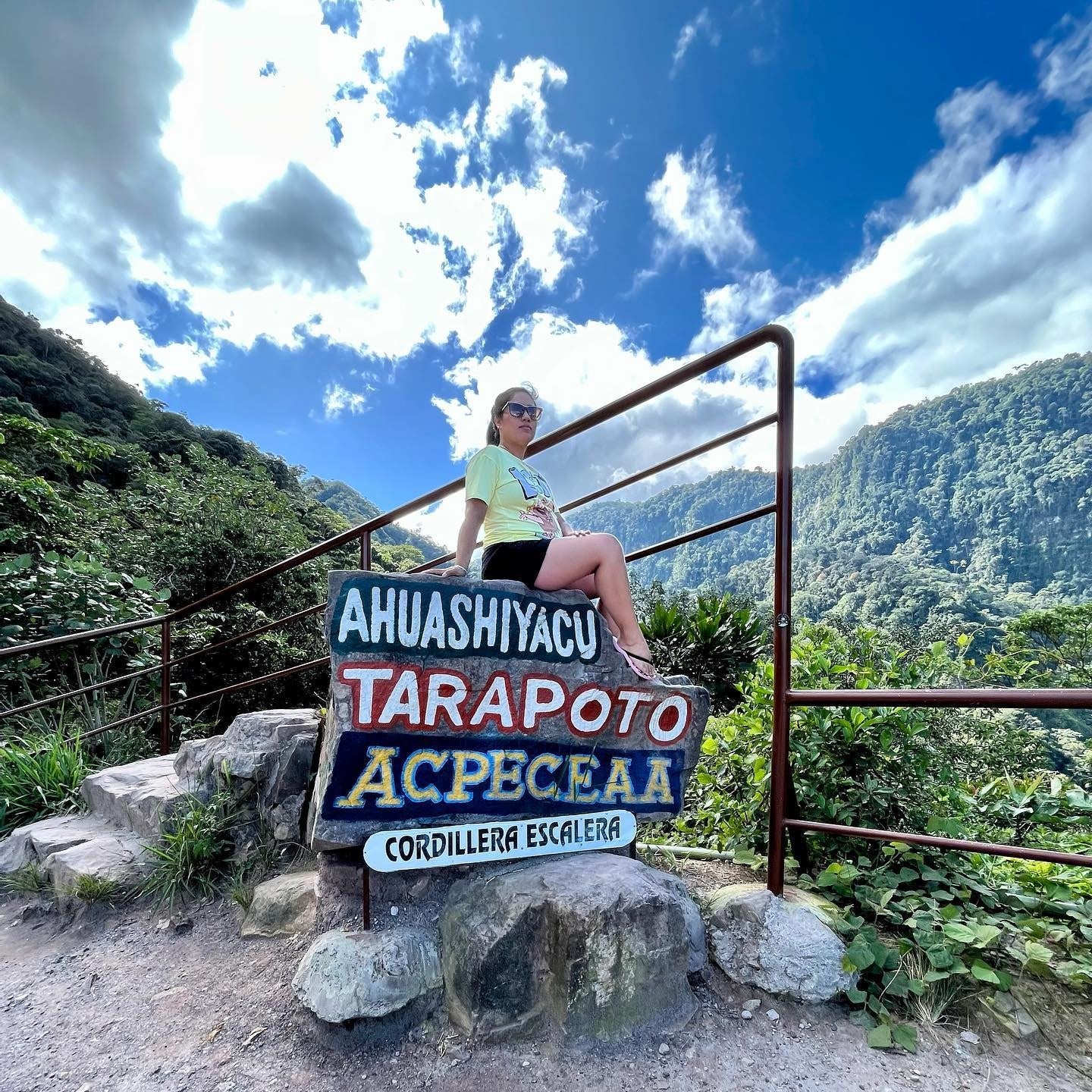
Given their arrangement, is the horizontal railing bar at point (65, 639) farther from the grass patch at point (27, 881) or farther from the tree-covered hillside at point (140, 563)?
the grass patch at point (27, 881)

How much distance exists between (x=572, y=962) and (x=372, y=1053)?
0.54 m

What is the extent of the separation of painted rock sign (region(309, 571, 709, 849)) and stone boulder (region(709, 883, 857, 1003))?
0.38 m

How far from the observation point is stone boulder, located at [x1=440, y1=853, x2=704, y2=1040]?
1.50 m

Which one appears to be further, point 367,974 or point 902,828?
point 902,828

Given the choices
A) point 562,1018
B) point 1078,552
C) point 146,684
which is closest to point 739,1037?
point 562,1018

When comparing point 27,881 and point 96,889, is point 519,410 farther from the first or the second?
point 27,881

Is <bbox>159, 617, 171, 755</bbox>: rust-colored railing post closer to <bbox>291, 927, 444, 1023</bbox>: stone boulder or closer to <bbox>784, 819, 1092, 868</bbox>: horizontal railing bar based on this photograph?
<bbox>291, 927, 444, 1023</bbox>: stone boulder

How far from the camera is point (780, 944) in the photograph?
1.59 metres

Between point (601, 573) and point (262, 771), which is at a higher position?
point (601, 573)

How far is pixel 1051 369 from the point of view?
302ft

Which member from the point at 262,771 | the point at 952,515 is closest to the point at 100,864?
the point at 262,771

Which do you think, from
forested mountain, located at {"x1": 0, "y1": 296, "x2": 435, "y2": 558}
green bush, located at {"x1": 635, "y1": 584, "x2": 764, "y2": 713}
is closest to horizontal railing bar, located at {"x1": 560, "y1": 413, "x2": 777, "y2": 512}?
green bush, located at {"x1": 635, "y1": 584, "x2": 764, "y2": 713}

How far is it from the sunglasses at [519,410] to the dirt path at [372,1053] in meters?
1.85

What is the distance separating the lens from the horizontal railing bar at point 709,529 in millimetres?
1894
